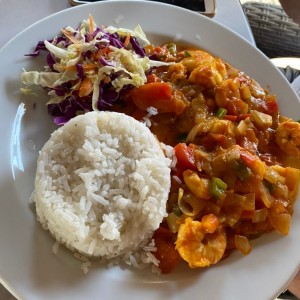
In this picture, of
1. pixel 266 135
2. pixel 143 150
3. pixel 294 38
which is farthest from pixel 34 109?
pixel 294 38

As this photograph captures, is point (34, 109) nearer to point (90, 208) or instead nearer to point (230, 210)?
point (90, 208)

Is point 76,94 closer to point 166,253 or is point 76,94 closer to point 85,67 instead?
point 85,67

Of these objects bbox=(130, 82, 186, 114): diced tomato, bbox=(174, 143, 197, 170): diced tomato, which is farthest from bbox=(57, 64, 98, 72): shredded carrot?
bbox=(174, 143, 197, 170): diced tomato

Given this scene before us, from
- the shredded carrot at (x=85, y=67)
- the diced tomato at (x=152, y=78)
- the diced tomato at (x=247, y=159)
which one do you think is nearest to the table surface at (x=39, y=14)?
the shredded carrot at (x=85, y=67)

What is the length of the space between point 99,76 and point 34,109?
333mm

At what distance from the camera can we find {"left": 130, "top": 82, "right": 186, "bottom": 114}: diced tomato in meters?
2.24

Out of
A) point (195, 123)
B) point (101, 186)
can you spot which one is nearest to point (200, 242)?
point (101, 186)

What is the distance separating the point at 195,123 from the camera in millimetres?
2240

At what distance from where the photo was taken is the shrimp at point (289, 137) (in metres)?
2.24

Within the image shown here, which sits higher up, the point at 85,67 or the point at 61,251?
the point at 85,67

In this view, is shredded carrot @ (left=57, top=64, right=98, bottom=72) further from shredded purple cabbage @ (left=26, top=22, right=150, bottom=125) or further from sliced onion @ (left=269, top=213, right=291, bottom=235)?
sliced onion @ (left=269, top=213, right=291, bottom=235)

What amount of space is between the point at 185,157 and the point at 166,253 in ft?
1.35

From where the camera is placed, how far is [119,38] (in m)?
2.40

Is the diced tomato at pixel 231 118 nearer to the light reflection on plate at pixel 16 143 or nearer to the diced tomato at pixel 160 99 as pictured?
the diced tomato at pixel 160 99
